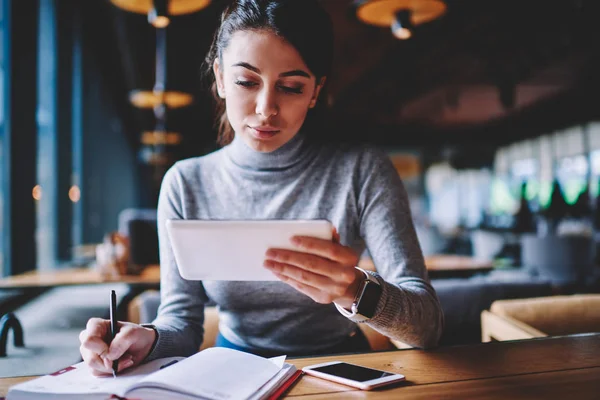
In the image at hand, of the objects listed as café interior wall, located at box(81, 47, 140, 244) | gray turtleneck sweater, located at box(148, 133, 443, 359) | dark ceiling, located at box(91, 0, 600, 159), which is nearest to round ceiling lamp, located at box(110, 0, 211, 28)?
dark ceiling, located at box(91, 0, 600, 159)

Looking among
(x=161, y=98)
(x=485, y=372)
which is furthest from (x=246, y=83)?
(x=161, y=98)

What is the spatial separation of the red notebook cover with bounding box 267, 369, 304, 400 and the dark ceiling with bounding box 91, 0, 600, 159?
2996 millimetres

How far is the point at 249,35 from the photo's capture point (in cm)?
125

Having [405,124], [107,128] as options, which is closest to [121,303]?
[107,128]

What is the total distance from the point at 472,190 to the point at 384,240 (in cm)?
1423

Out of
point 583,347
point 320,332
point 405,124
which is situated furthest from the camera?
point 405,124

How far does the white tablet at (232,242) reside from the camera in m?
0.88

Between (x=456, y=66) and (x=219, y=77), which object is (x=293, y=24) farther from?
(x=456, y=66)

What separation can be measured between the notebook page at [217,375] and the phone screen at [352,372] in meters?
0.11

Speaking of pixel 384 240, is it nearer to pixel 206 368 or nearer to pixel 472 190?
pixel 206 368

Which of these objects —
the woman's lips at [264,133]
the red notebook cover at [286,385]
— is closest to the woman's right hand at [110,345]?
the red notebook cover at [286,385]

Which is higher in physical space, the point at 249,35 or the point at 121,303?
the point at 249,35

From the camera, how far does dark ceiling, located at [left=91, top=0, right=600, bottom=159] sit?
5922mm

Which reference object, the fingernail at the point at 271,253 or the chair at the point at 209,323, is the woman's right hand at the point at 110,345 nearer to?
the fingernail at the point at 271,253
